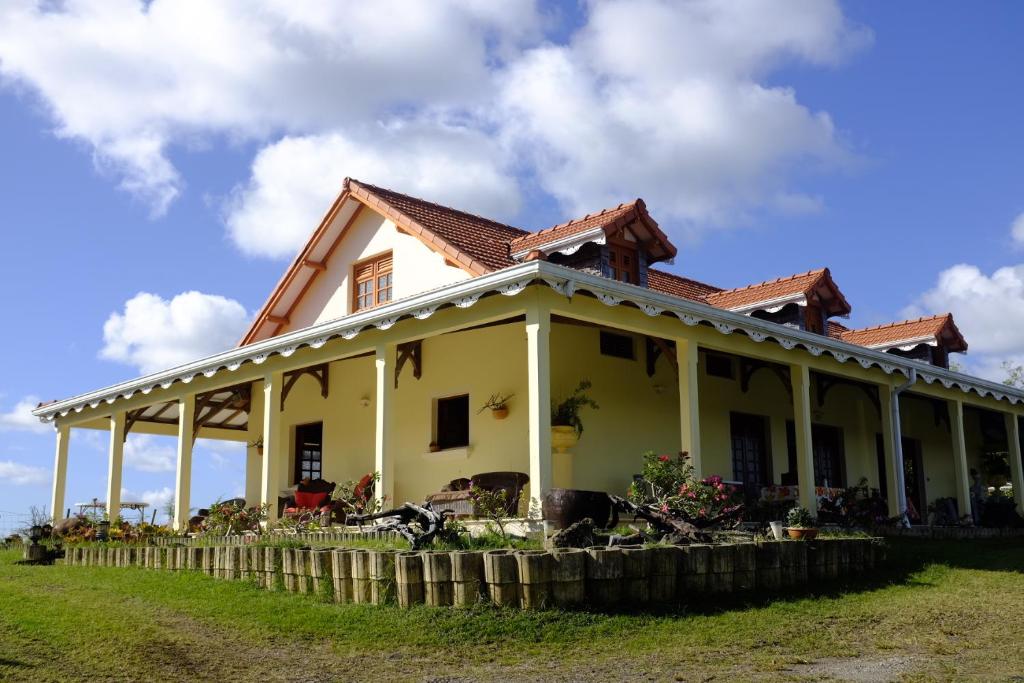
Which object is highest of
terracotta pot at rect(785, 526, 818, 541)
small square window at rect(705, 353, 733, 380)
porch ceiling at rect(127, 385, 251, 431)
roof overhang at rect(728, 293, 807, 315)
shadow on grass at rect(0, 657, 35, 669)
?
roof overhang at rect(728, 293, 807, 315)

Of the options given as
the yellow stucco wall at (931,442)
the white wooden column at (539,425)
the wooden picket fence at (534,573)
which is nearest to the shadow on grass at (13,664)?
the wooden picket fence at (534,573)

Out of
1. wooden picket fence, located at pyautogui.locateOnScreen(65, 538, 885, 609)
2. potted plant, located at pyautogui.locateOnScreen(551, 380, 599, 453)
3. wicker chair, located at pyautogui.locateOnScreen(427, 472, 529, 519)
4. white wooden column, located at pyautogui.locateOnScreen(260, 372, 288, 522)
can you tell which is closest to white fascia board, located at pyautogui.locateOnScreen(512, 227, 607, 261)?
potted plant, located at pyautogui.locateOnScreen(551, 380, 599, 453)

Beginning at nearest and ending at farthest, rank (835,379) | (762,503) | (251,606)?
(251,606), (762,503), (835,379)

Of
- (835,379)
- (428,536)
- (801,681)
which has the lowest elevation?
(801,681)

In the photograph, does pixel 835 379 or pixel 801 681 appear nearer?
pixel 801 681

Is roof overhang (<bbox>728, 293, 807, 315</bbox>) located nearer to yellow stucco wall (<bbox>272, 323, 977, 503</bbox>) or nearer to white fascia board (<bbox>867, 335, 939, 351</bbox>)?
yellow stucco wall (<bbox>272, 323, 977, 503</bbox>)

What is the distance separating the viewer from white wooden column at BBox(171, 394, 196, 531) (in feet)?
57.8

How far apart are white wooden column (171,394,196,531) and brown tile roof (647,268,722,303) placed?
827 centimetres

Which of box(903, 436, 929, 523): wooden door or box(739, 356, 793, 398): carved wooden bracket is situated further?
box(903, 436, 929, 523): wooden door

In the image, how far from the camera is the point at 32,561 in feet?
48.3

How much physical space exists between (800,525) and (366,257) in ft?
28.6

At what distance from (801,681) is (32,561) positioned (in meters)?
11.5

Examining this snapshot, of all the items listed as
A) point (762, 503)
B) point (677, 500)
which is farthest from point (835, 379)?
point (677, 500)

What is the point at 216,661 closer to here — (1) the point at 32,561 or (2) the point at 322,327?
(2) the point at 322,327
